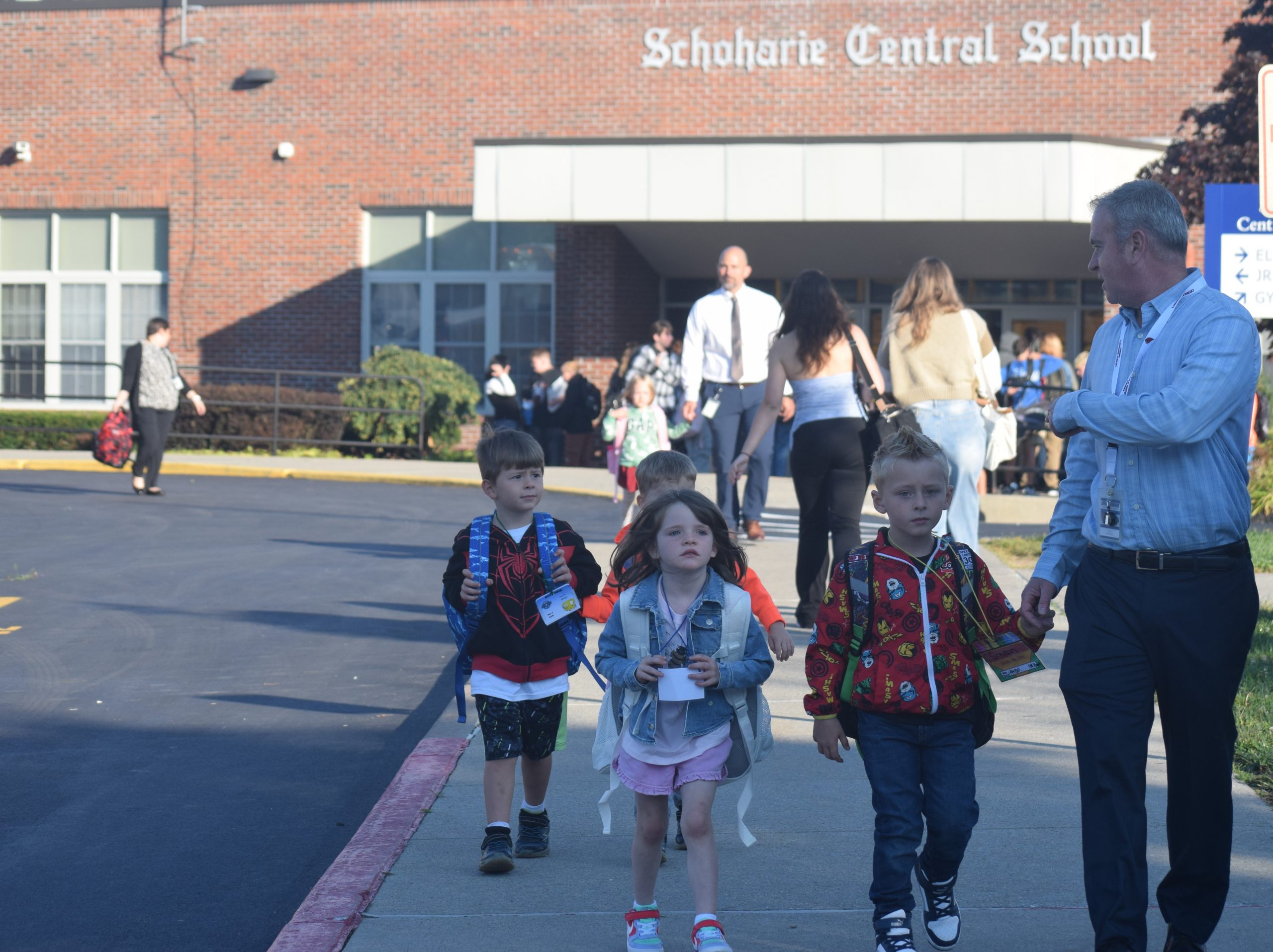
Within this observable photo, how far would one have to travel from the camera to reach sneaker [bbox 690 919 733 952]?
354cm

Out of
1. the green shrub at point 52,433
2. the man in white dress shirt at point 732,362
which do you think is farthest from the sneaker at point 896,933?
the green shrub at point 52,433

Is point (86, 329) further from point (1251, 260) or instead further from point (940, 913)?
point (940, 913)

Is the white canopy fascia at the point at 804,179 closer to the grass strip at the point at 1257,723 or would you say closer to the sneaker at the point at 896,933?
the grass strip at the point at 1257,723

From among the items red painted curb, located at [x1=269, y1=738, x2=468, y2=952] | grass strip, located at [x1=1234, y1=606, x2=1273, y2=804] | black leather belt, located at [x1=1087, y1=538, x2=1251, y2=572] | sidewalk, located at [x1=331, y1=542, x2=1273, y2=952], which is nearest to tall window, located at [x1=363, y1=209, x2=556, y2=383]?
grass strip, located at [x1=1234, y1=606, x2=1273, y2=804]

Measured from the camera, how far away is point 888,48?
2284 cm

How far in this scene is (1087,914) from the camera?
3.86 m

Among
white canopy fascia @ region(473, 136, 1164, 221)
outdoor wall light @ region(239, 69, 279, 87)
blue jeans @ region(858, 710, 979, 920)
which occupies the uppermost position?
outdoor wall light @ region(239, 69, 279, 87)

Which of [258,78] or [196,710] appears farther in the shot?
[258,78]

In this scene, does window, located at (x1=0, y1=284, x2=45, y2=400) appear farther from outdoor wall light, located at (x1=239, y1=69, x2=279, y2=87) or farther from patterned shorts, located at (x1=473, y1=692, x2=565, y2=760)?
patterned shorts, located at (x1=473, y1=692, x2=565, y2=760)

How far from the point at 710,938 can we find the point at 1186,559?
1404 mm

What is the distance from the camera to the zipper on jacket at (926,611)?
351 cm

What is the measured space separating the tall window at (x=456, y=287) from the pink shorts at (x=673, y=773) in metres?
20.8

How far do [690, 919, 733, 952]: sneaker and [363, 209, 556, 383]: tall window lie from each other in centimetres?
2097

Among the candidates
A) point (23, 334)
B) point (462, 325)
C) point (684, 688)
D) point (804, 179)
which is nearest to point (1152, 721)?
point (684, 688)
